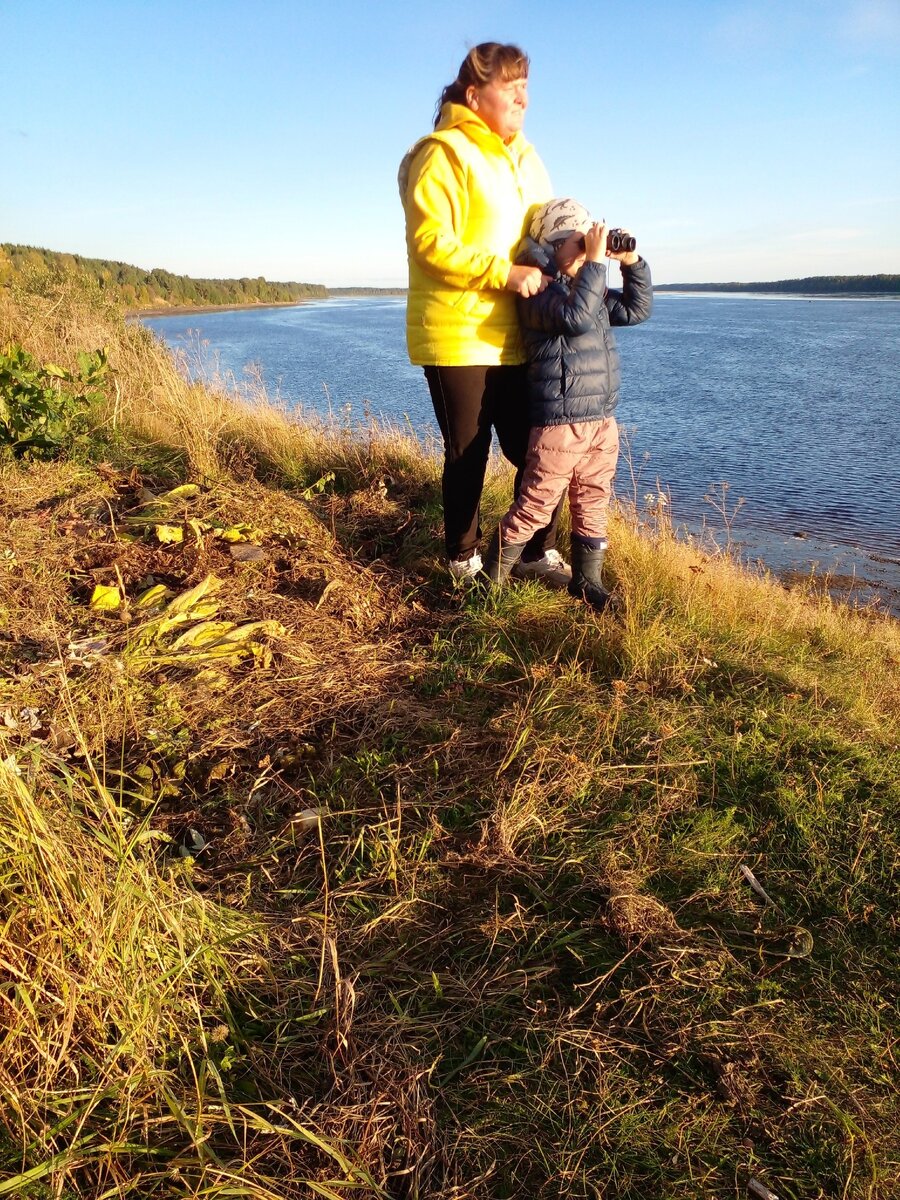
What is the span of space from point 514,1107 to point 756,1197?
487 mm

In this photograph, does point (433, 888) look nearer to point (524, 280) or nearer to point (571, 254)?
point (524, 280)

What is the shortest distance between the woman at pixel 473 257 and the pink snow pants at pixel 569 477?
0.88 feet

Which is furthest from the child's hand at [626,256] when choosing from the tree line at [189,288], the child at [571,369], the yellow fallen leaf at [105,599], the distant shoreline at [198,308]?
the distant shoreline at [198,308]

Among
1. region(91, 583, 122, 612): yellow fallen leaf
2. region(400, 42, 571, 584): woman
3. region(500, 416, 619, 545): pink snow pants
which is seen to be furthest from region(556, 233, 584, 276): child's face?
region(91, 583, 122, 612): yellow fallen leaf

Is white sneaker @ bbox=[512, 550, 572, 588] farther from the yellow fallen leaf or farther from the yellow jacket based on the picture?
the yellow fallen leaf

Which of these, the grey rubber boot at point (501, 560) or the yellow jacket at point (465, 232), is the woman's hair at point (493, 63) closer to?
the yellow jacket at point (465, 232)

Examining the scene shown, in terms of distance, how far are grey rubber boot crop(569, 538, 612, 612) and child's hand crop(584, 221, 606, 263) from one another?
127cm

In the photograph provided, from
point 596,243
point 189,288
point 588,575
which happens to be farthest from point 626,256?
point 189,288

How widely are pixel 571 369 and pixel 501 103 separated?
108cm

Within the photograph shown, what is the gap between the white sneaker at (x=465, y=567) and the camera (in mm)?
3521

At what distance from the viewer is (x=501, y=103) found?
279 cm

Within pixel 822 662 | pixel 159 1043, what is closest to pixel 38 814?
pixel 159 1043

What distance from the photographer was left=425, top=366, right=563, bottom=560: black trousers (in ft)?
10.4

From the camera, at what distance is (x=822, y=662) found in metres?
3.36
